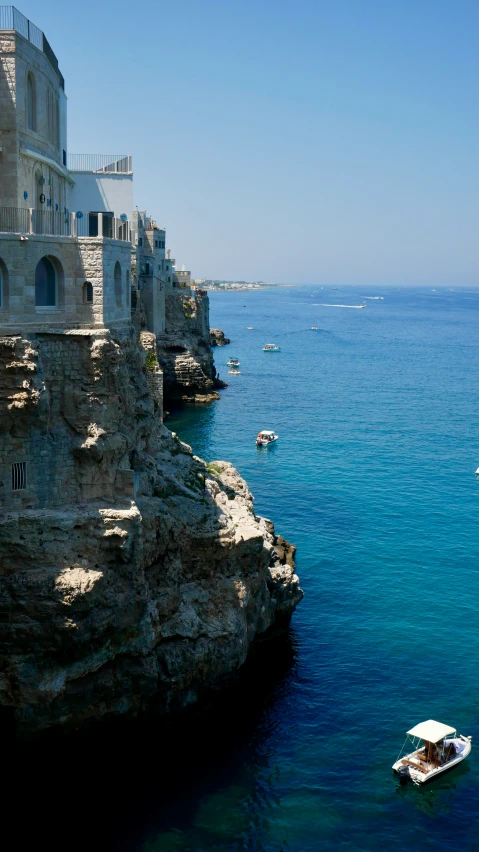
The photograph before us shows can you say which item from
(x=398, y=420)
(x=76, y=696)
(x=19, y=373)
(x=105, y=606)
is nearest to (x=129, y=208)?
(x=19, y=373)

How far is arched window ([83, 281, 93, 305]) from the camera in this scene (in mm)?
31578

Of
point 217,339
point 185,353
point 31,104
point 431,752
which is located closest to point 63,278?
point 31,104

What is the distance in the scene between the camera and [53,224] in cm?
3381

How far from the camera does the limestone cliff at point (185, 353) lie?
3959 inches

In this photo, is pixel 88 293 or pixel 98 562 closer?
Answer: pixel 98 562

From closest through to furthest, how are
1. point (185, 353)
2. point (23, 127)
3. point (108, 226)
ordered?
point (23, 127) → point (108, 226) → point (185, 353)

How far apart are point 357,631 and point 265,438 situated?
3821cm

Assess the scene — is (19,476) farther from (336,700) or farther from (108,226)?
(336,700)

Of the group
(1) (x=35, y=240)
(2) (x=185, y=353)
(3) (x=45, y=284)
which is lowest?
(2) (x=185, y=353)

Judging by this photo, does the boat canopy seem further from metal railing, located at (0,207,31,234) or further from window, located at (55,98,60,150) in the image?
window, located at (55,98,60,150)

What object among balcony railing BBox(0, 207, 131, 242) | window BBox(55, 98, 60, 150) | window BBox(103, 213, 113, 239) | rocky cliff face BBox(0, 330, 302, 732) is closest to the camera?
rocky cliff face BBox(0, 330, 302, 732)

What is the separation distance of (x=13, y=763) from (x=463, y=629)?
22.8 metres

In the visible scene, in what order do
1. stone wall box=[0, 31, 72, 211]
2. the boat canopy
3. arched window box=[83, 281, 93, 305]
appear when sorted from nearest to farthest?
stone wall box=[0, 31, 72, 211] → arched window box=[83, 281, 93, 305] → the boat canopy

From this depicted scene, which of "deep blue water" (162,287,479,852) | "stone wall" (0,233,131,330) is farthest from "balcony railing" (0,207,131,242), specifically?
"deep blue water" (162,287,479,852)
